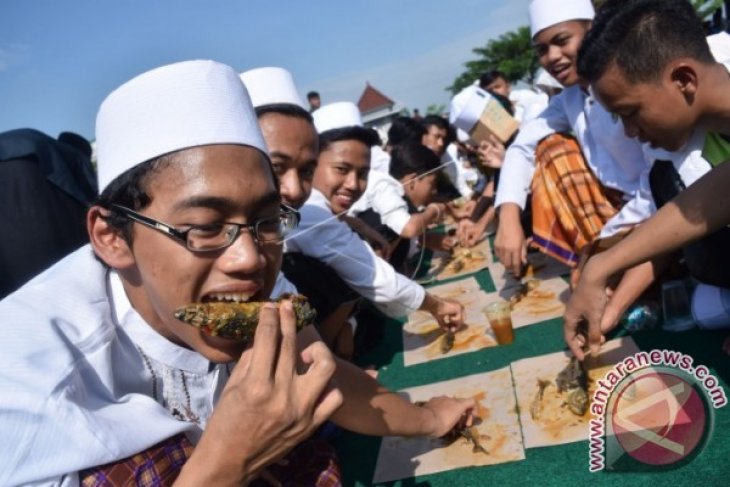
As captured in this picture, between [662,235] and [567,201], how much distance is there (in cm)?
169

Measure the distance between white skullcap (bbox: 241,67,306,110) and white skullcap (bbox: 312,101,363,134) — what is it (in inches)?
25.7

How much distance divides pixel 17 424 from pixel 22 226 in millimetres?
1707

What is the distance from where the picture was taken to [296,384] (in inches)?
52.4

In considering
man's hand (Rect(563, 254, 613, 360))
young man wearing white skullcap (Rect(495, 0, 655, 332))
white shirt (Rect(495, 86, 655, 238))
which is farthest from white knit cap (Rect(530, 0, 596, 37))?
man's hand (Rect(563, 254, 613, 360))

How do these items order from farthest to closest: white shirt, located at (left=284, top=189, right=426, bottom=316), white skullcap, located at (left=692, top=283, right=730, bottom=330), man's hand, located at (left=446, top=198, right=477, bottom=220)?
man's hand, located at (left=446, top=198, right=477, bottom=220)
white shirt, located at (left=284, top=189, right=426, bottom=316)
white skullcap, located at (left=692, top=283, right=730, bottom=330)

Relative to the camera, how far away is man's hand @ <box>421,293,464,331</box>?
334 cm

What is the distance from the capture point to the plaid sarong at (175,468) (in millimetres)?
1315

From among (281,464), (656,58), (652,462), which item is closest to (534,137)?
(656,58)

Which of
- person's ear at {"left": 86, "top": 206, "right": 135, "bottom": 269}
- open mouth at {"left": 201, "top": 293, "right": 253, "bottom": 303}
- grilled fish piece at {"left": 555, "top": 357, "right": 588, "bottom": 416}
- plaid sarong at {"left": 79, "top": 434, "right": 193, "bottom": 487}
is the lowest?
grilled fish piece at {"left": 555, "top": 357, "right": 588, "bottom": 416}

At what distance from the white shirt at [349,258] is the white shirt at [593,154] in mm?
1008

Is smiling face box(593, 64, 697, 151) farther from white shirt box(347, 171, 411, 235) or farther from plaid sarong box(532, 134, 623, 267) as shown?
white shirt box(347, 171, 411, 235)

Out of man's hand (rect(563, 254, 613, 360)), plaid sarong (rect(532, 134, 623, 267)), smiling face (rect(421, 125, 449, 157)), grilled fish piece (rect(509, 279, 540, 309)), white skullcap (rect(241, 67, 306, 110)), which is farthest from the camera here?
smiling face (rect(421, 125, 449, 157))

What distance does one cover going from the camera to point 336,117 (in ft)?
12.5

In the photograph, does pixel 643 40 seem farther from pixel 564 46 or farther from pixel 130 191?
pixel 130 191
